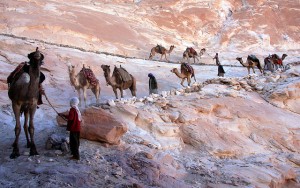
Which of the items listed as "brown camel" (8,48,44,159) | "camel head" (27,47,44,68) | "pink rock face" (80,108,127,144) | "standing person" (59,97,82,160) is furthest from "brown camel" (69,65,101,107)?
"standing person" (59,97,82,160)

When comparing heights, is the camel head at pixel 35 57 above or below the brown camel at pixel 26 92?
above

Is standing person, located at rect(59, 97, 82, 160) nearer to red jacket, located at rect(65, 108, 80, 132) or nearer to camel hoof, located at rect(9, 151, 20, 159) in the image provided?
red jacket, located at rect(65, 108, 80, 132)

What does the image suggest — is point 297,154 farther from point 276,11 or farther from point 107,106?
point 276,11

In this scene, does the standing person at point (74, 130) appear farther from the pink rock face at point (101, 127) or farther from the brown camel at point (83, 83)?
the brown camel at point (83, 83)

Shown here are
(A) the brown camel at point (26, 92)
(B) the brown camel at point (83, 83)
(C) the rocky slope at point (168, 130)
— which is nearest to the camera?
(C) the rocky slope at point (168, 130)

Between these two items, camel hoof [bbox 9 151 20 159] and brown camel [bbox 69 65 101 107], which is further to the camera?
brown camel [bbox 69 65 101 107]

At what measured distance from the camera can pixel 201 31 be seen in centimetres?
4134

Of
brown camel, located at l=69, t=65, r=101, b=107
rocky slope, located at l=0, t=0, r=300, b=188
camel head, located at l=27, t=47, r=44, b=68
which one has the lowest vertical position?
rocky slope, located at l=0, t=0, r=300, b=188

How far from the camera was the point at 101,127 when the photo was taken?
28.4ft

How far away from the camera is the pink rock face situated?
336 inches

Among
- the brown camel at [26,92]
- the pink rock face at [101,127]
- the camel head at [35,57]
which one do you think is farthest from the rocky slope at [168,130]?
the camel head at [35,57]

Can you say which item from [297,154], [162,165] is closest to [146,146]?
[162,165]

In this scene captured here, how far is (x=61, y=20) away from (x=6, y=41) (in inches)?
448

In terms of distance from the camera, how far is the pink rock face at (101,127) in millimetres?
8531
